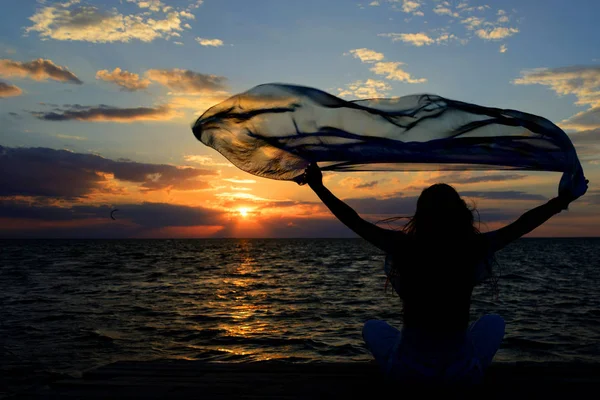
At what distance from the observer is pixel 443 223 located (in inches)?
137

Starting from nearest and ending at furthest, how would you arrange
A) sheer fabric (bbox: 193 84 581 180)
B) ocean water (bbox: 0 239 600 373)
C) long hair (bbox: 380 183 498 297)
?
long hair (bbox: 380 183 498 297) < sheer fabric (bbox: 193 84 581 180) < ocean water (bbox: 0 239 600 373)

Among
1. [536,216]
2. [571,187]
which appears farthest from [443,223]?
[571,187]

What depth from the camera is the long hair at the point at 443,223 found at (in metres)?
3.48

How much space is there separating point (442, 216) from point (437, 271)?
0.36 meters

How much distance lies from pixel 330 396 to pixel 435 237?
205 centimetres

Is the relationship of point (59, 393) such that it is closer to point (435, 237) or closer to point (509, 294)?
point (435, 237)

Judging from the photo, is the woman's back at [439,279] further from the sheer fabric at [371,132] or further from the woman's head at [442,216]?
the sheer fabric at [371,132]

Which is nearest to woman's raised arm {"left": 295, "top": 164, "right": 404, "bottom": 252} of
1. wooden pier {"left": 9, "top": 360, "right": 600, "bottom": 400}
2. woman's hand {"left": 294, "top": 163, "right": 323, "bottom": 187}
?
woman's hand {"left": 294, "top": 163, "right": 323, "bottom": 187}

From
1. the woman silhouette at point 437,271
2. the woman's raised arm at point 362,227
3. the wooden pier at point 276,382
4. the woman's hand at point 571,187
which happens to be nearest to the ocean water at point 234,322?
the wooden pier at point 276,382

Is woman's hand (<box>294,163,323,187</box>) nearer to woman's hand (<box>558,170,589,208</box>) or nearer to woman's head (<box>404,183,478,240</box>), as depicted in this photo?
woman's head (<box>404,183,478,240</box>)

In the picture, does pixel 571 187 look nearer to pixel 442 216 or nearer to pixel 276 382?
pixel 442 216

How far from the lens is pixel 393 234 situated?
→ 3643mm

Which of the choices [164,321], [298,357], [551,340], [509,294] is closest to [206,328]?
[164,321]

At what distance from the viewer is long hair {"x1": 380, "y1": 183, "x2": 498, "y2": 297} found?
348 centimetres
